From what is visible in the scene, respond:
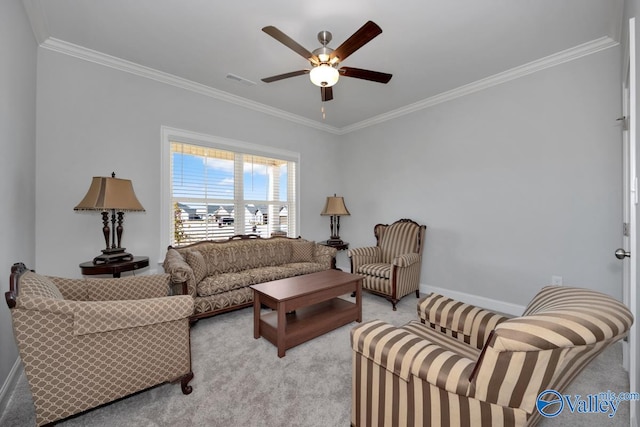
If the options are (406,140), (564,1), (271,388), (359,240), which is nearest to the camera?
(271,388)

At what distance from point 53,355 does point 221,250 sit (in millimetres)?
2143

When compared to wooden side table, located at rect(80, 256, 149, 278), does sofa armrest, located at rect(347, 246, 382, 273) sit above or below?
below

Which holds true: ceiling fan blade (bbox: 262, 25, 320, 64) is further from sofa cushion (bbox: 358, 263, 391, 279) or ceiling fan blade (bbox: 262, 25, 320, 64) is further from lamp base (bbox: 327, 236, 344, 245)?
lamp base (bbox: 327, 236, 344, 245)

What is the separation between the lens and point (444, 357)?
1.09 m

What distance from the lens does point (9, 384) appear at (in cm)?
181

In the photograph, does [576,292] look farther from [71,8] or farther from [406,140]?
[71,8]

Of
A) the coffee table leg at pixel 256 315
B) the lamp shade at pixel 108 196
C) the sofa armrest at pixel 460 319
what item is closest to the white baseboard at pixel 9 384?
the lamp shade at pixel 108 196

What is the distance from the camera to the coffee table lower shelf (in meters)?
2.40

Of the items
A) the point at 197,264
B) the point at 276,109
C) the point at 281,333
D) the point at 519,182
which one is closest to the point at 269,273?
the point at 197,264

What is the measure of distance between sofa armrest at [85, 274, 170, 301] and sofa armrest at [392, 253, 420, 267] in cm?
251

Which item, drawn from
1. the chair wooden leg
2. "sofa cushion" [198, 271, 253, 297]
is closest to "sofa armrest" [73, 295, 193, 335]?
the chair wooden leg

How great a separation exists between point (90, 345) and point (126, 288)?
802 millimetres

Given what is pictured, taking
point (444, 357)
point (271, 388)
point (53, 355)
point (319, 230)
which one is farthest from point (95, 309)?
point (319, 230)

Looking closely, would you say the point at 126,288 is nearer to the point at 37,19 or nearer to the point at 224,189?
the point at 224,189
